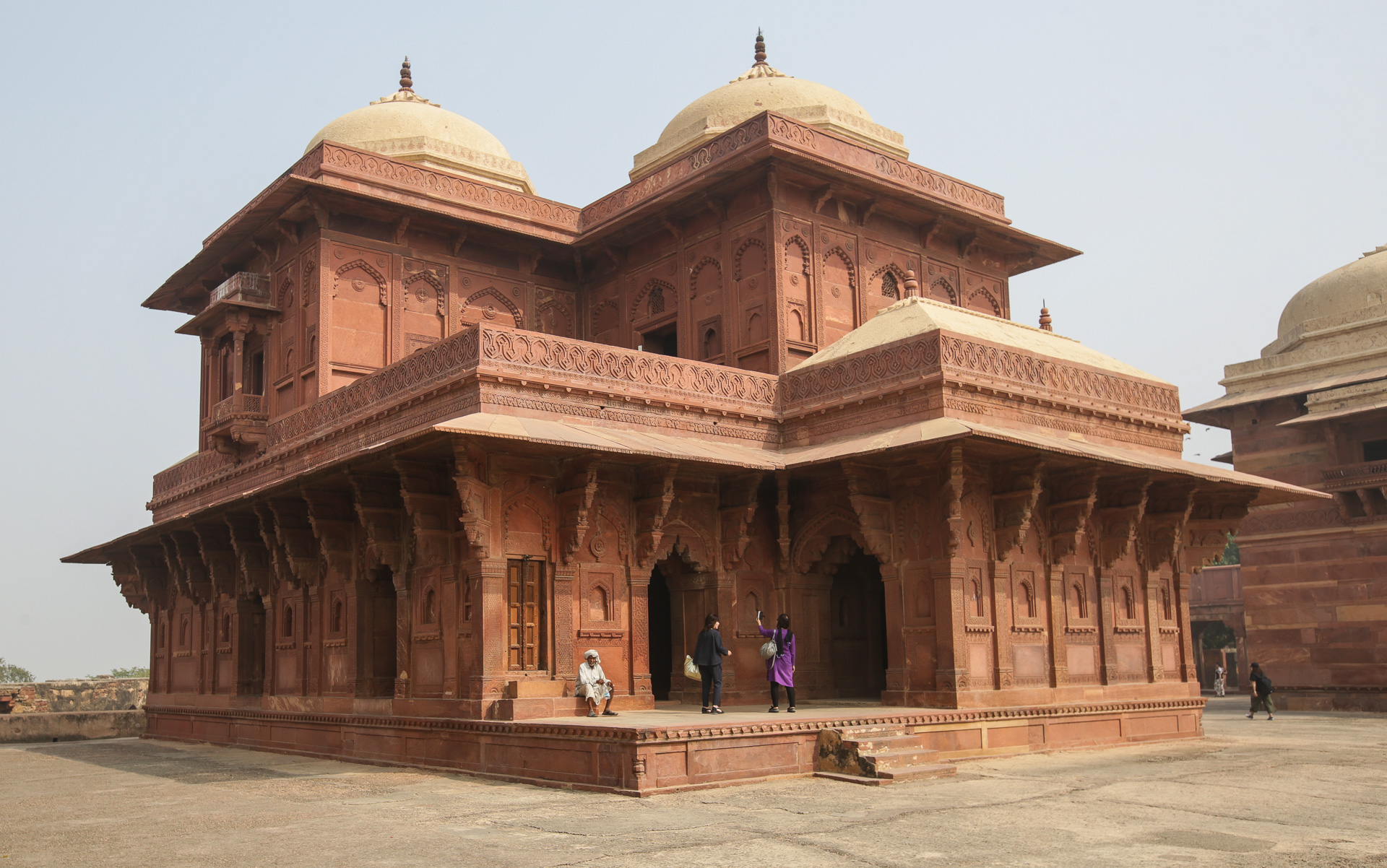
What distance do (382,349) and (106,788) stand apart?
764 centimetres

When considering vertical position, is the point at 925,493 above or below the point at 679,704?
above

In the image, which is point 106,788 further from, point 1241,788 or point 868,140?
point 868,140

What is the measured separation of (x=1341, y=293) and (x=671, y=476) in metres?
17.4

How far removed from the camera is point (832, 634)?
15570 mm

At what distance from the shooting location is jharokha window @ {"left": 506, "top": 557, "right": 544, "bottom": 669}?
12328mm

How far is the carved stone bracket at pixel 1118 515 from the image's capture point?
14.5 metres

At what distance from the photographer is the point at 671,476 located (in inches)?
510

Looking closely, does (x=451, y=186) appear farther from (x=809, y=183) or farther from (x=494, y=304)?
(x=809, y=183)

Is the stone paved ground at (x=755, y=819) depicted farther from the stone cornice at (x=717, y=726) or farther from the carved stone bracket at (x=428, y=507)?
the carved stone bracket at (x=428, y=507)

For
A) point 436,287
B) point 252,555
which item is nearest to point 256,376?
point 436,287

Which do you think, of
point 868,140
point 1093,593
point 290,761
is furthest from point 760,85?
point 290,761

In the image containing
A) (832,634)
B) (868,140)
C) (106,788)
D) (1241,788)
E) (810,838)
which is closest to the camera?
(810,838)

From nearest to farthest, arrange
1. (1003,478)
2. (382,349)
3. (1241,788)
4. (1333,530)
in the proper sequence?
(1241,788)
(1003,478)
(382,349)
(1333,530)

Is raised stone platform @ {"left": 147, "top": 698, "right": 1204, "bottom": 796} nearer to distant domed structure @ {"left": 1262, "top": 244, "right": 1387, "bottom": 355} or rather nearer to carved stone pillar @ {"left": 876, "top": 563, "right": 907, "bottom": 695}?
carved stone pillar @ {"left": 876, "top": 563, "right": 907, "bottom": 695}
